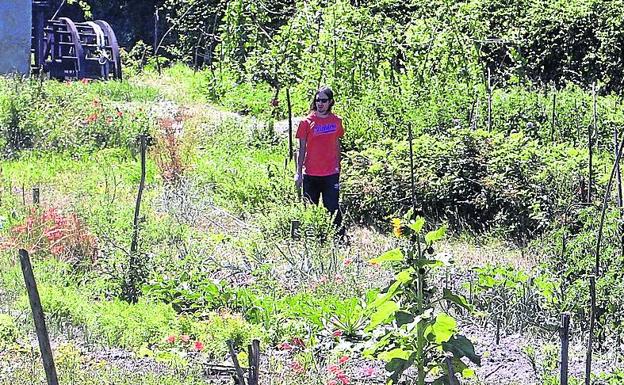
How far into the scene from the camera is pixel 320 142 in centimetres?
714

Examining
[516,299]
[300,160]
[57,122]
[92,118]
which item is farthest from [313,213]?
[57,122]

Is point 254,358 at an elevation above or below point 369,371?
above

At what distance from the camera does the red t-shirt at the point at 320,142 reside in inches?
280

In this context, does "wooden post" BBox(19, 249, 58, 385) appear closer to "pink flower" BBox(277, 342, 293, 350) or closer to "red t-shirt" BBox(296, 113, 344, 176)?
"pink flower" BBox(277, 342, 293, 350)

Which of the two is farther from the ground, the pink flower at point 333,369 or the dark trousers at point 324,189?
the dark trousers at point 324,189

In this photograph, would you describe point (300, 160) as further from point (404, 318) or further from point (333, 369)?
point (404, 318)

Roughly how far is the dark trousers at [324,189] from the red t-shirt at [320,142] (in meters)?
0.05

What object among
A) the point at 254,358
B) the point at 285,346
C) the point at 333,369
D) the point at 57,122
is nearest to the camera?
the point at 254,358

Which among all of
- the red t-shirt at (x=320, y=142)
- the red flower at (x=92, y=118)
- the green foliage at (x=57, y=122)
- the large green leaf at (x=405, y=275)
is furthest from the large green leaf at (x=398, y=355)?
the red flower at (x=92, y=118)

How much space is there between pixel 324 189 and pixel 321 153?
0.31m

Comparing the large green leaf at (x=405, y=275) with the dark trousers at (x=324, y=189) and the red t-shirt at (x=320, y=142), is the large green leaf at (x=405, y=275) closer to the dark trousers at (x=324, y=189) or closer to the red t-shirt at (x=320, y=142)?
the red t-shirt at (x=320, y=142)

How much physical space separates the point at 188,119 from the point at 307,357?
25.6ft

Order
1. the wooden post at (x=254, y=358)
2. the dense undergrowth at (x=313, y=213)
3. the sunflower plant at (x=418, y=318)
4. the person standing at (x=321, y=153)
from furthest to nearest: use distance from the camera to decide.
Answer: the person standing at (x=321, y=153)
the dense undergrowth at (x=313, y=213)
the sunflower plant at (x=418, y=318)
the wooden post at (x=254, y=358)

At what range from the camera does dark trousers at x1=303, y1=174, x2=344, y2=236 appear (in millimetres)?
7305
